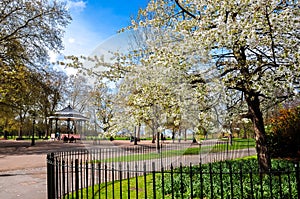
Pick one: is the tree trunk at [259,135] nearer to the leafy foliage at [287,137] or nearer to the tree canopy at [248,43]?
the tree canopy at [248,43]

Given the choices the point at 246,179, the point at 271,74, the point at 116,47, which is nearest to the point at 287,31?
the point at 271,74

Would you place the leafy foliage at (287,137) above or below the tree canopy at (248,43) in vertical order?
below

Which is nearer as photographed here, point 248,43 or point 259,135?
point 248,43

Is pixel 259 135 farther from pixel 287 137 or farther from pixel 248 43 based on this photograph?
pixel 287 137

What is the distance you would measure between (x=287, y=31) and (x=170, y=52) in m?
2.71

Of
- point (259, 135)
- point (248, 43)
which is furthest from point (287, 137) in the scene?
point (248, 43)

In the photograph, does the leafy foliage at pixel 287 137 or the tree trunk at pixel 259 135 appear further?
the leafy foliage at pixel 287 137

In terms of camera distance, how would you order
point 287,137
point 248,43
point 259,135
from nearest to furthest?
1. point 248,43
2. point 259,135
3. point 287,137

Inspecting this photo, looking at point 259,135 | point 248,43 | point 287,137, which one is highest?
point 248,43

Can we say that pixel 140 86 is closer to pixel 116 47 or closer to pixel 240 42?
pixel 116 47

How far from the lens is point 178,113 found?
6539 millimetres

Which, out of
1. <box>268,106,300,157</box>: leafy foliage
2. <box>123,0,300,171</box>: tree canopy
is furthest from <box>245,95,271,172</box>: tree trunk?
<box>268,106,300,157</box>: leafy foliage

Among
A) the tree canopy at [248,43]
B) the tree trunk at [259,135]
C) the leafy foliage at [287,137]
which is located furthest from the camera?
the leafy foliage at [287,137]

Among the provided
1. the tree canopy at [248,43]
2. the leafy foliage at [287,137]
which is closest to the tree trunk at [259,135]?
A: the tree canopy at [248,43]
